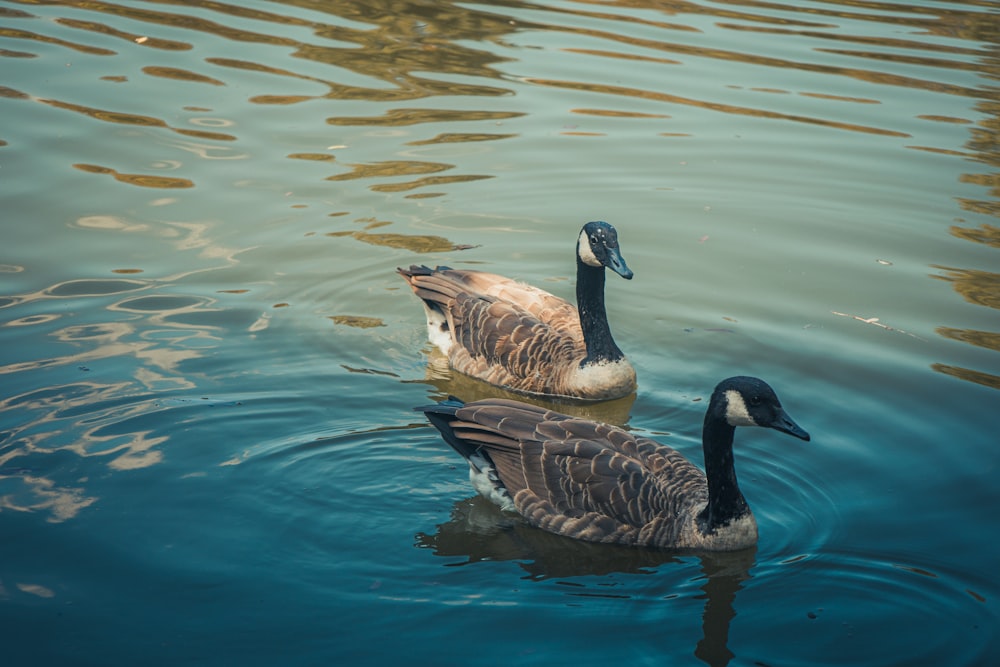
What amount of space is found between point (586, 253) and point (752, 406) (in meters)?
3.43

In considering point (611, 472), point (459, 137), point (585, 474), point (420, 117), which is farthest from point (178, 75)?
point (611, 472)

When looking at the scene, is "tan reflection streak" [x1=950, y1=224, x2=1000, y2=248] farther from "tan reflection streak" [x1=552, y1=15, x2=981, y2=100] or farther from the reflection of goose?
the reflection of goose

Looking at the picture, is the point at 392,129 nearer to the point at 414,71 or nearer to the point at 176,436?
the point at 414,71

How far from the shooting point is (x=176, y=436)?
28.6 feet

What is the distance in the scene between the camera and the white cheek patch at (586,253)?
10.4 m

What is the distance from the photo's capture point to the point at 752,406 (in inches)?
291

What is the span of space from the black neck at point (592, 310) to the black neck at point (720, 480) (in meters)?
2.70

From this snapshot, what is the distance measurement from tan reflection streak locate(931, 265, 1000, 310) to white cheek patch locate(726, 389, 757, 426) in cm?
531

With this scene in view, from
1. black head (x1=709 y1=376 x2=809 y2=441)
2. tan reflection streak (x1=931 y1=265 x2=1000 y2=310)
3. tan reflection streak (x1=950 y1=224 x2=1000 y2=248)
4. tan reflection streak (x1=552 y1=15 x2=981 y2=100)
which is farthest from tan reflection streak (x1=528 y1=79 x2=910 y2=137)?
black head (x1=709 y1=376 x2=809 y2=441)

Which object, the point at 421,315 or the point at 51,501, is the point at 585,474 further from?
the point at 421,315

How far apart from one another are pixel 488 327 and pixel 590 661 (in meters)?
4.81

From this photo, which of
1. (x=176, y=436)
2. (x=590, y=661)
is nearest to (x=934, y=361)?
(x=590, y=661)

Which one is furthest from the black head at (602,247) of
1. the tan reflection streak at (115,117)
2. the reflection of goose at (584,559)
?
the tan reflection streak at (115,117)

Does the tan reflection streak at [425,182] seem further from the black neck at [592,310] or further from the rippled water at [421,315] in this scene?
the black neck at [592,310]
